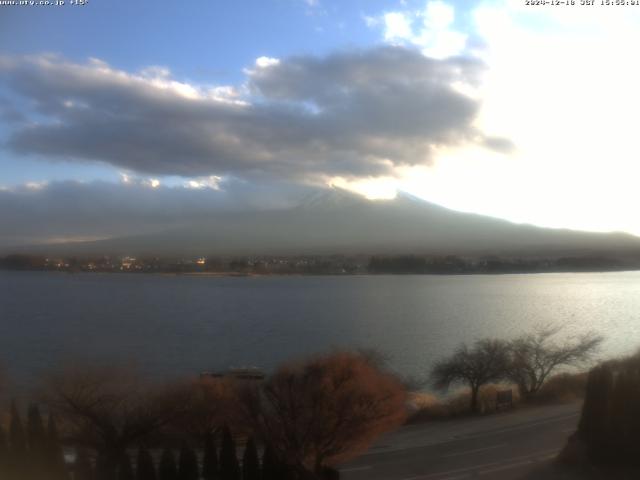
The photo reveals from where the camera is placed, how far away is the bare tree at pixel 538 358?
16.0 metres

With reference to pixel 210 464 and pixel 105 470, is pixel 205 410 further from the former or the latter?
pixel 105 470

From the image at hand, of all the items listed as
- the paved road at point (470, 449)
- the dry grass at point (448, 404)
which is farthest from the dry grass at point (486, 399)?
the paved road at point (470, 449)

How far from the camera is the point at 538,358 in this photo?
16.8 metres

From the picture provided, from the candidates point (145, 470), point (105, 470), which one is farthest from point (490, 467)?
point (105, 470)

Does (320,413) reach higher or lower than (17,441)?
lower

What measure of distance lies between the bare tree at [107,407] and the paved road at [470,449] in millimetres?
2585

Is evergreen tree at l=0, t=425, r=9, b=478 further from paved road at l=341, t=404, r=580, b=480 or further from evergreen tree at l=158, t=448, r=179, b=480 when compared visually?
paved road at l=341, t=404, r=580, b=480

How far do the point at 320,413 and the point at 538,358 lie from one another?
11.0m

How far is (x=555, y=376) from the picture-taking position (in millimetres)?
16828

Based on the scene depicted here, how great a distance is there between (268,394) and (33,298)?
42818mm

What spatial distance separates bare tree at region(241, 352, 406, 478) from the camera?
7.36 metres

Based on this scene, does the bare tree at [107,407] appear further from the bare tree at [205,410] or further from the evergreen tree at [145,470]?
the evergreen tree at [145,470]

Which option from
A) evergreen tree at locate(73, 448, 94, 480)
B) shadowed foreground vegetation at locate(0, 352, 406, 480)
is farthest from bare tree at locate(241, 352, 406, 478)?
evergreen tree at locate(73, 448, 94, 480)

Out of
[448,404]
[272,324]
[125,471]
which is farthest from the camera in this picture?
[272,324]
